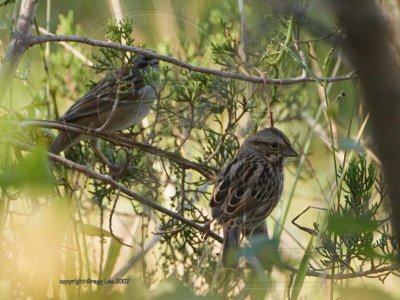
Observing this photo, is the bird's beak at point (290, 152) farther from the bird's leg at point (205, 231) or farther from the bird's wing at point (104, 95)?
the bird's wing at point (104, 95)

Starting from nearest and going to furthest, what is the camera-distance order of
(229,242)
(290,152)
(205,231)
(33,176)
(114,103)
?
1. (33,176)
2. (229,242)
3. (205,231)
4. (114,103)
5. (290,152)

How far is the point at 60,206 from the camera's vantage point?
2.81 ft

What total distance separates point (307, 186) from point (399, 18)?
2.04 metres

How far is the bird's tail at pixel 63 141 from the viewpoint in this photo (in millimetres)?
2874

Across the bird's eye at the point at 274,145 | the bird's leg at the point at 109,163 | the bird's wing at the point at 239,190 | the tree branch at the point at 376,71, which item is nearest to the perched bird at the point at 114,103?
the bird's leg at the point at 109,163

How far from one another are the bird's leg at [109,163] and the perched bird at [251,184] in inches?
16.2

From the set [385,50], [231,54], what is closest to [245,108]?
[231,54]

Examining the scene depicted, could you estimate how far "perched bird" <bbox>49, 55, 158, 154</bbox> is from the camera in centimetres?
248

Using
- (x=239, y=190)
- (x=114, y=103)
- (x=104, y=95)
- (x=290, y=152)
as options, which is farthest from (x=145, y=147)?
(x=290, y=152)

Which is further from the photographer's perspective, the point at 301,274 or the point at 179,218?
the point at 179,218

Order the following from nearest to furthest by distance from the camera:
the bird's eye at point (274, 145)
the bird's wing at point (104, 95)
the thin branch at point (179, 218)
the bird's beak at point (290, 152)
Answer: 1. the thin branch at point (179, 218)
2. the bird's wing at point (104, 95)
3. the bird's beak at point (290, 152)
4. the bird's eye at point (274, 145)

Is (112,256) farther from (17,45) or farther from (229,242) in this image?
(17,45)

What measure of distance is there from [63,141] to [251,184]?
2.73 feet

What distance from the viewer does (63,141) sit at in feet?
9.76
